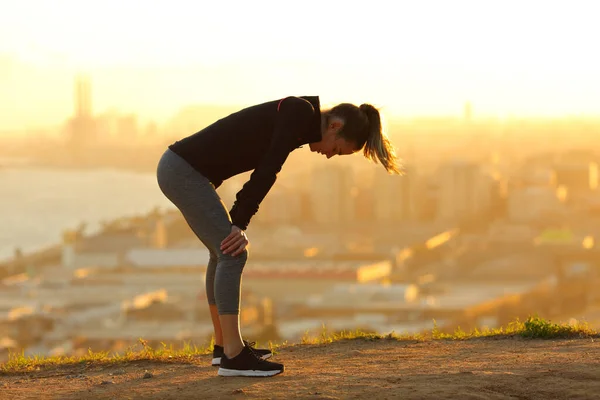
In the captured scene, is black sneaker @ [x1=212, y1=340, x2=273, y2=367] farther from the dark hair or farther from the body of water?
the body of water

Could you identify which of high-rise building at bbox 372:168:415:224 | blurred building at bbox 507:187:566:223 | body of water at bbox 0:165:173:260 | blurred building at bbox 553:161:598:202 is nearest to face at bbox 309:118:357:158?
body of water at bbox 0:165:173:260

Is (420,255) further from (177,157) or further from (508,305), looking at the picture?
(177,157)

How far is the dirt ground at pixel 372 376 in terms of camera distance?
3.99 m

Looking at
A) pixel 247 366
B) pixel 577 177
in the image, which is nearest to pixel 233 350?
pixel 247 366

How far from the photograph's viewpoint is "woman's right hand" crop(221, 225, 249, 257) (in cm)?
417

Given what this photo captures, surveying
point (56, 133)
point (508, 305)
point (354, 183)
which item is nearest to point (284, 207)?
point (354, 183)

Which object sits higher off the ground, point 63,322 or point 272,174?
point 272,174

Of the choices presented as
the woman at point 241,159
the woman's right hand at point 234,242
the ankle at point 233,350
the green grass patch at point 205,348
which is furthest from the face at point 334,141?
the green grass patch at point 205,348

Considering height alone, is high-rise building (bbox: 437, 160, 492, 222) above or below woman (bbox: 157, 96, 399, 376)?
above

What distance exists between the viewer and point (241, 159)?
4.25 meters

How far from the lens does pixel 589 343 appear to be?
5.30 metres

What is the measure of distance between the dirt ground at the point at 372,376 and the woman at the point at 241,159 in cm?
30

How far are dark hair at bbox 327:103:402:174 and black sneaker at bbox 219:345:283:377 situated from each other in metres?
0.90

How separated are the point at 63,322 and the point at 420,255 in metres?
26.4
